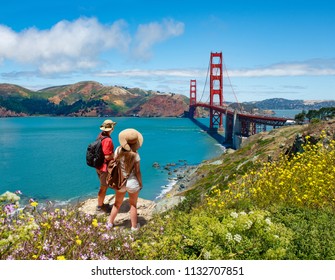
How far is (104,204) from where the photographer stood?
966cm

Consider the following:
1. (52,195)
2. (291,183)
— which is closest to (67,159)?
(52,195)

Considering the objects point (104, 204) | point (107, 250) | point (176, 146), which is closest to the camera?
point (107, 250)

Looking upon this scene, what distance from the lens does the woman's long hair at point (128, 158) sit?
24.3ft

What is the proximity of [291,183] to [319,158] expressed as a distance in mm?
1642

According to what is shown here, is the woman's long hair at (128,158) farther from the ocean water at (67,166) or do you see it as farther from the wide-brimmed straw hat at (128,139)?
the ocean water at (67,166)

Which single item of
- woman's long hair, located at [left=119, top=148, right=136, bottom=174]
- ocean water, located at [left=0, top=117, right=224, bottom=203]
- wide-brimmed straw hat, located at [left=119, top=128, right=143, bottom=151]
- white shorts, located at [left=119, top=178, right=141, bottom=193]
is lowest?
ocean water, located at [left=0, top=117, right=224, bottom=203]

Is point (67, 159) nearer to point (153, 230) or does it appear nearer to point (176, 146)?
point (176, 146)

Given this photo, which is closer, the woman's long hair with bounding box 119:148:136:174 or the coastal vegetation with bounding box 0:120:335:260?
the coastal vegetation with bounding box 0:120:335:260

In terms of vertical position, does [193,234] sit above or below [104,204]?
above

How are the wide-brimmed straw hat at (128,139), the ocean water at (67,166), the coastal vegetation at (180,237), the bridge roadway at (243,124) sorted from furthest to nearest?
the bridge roadway at (243,124) < the ocean water at (67,166) < the wide-brimmed straw hat at (128,139) < the coastal vegetation at (180,237)

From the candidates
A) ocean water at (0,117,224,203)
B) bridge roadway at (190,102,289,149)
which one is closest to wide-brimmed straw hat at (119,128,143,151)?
ocean water at (0,117,224,203)

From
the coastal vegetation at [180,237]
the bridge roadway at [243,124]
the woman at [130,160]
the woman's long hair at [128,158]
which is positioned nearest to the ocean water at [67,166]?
the bridge roadway at [243,124]

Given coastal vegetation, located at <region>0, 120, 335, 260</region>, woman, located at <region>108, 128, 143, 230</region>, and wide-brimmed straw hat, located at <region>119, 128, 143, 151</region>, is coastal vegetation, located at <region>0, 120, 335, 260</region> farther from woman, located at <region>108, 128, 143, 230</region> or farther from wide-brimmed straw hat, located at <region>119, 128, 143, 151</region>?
wide-brimmed straw hat, located at <region>119, 128, 143, 151</region>

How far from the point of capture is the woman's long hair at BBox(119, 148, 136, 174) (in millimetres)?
7410
